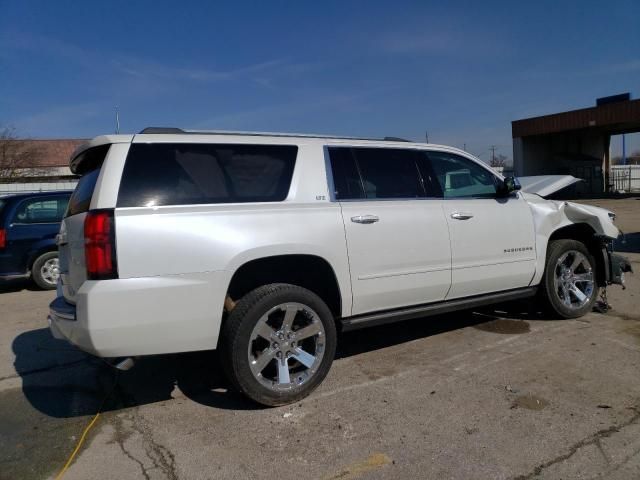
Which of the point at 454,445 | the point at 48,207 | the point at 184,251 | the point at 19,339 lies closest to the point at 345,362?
the point at 454,445

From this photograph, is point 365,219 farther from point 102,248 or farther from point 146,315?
point 102,248

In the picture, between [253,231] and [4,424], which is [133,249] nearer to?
[253,231]

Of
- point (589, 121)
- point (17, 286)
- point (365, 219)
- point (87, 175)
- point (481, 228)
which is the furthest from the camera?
point (589, 121)

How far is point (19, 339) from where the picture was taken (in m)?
5.80

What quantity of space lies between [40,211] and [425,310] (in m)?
7.23

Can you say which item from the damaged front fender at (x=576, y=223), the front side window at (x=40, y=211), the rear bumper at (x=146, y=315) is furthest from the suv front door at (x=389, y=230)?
the front side window at (x=40, y=211)

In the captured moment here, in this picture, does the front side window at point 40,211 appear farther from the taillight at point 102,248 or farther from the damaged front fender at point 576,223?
the damaged front fender at point 576,223

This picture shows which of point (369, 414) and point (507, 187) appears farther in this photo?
point (507, 187)

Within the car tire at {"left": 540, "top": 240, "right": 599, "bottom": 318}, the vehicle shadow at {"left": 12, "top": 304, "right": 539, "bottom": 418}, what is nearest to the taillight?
the vehicle shadow at {"left": 12, "top": 304, "right": 539, "bottom": 418}

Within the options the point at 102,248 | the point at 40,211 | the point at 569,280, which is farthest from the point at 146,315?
the point at 40,211

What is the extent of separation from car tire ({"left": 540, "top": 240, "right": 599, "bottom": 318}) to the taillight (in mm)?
4235

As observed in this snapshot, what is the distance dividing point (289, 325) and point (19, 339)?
3.77 metres

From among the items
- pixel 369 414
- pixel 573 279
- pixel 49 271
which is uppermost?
pixel 49 271

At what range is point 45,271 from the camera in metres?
8.77
